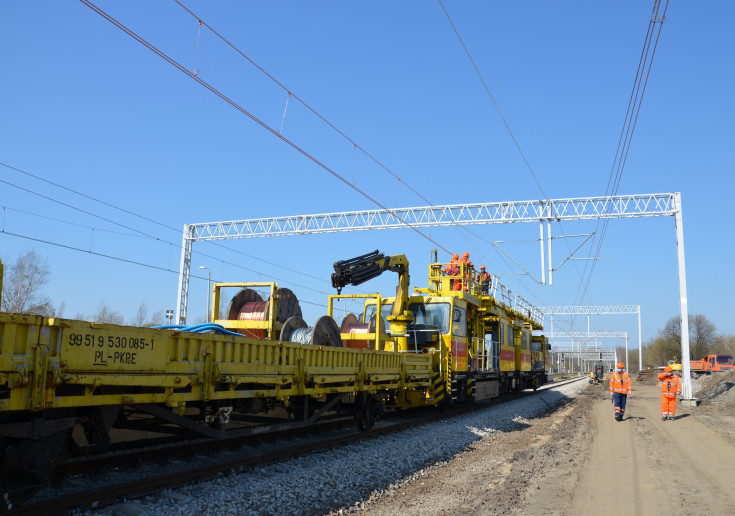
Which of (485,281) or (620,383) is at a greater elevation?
A: (485,281)

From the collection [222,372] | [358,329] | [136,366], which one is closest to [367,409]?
[358,329]

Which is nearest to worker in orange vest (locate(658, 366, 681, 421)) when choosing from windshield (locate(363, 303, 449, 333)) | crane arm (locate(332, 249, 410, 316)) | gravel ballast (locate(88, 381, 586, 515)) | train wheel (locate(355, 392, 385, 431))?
windshield (locate(363, 303, 449, 333))

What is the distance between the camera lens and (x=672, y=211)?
74.4 feet

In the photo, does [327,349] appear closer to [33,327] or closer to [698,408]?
[33,327]

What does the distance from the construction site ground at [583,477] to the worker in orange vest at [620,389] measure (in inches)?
80.5

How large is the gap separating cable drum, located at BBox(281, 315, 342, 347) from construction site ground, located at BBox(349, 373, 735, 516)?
313cm

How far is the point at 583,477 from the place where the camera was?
25.9 feet

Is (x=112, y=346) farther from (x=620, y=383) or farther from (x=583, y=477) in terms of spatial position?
(x=620, y=383)

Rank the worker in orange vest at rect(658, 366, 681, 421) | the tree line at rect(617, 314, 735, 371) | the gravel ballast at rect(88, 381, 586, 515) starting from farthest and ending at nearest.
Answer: the tree line at rect(617, 314, 735, 371) → the worker in orange vest at rect(658, 366, 681, 421) → the gravel ballast at rect(88, 381, 586, 515)

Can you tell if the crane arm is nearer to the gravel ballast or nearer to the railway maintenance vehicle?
the railway maintenance vehicle

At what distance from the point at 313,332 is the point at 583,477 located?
4933 mm

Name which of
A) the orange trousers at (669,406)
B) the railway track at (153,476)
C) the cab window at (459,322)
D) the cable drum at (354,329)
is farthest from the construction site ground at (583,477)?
the cable drum at (354,329)

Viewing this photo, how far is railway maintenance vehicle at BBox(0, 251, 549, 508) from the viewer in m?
4.78

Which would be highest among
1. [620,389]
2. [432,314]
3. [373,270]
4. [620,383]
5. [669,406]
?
[373,270]
